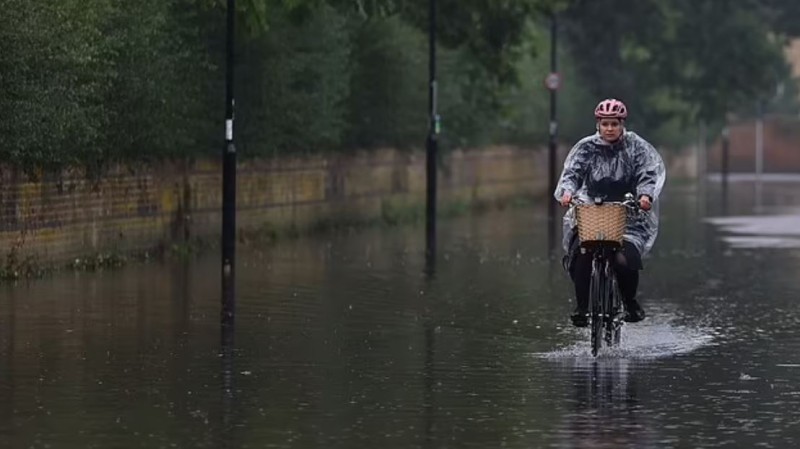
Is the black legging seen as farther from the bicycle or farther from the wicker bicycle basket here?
the wicker bicycle basket

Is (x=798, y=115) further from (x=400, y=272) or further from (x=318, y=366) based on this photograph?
(x=318, y=366)

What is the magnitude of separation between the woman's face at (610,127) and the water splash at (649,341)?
5.23 ft

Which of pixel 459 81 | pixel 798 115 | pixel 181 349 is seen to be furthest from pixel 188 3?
pixel 798 115

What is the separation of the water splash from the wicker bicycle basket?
0.88 meters

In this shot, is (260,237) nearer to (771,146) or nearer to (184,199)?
(184,199)

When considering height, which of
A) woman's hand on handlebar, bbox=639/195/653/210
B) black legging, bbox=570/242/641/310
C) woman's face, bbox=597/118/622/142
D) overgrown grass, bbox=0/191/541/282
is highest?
woman's face, bbox=597/118/622/142

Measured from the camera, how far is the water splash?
17812 millimetres

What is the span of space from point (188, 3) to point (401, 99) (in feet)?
44.6

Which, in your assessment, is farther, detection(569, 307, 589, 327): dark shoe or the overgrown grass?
the overgrown grass

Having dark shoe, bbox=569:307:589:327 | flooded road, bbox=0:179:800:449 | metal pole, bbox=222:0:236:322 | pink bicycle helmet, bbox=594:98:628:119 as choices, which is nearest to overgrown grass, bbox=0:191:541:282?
flooded road, bbox=0:179:800:449

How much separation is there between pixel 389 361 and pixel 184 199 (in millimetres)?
16951

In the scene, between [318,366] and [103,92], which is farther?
[103,92]

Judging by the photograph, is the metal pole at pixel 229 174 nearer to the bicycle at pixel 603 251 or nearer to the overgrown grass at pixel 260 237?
the overgrown grass at pixel 260 237

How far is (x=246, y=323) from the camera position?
2067 cm
